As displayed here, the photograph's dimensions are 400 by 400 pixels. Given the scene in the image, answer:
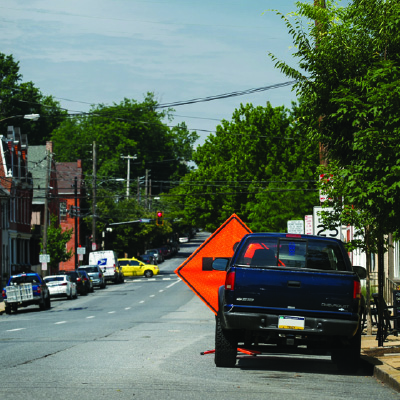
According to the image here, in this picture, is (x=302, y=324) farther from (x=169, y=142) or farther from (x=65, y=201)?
(x=169, y=142)

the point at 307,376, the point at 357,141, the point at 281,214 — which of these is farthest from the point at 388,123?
the point at 281,214

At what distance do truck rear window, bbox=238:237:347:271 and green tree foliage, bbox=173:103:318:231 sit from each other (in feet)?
118

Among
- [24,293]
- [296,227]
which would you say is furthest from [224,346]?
[24,293]

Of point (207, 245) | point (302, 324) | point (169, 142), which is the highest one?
point (169, 142)

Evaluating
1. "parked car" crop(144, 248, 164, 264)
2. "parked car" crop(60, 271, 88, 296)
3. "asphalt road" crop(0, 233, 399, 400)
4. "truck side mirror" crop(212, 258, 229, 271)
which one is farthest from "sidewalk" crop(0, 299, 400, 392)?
"parked car" crop(144, 248, 164, 264)

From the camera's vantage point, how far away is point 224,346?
12.6m

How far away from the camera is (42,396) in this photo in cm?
983

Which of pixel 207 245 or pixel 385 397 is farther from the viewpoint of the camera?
pixel 207 245

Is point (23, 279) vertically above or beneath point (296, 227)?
beneath

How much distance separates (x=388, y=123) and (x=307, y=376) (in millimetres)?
3629

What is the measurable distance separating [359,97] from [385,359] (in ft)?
13.0

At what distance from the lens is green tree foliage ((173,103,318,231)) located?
5912 cm

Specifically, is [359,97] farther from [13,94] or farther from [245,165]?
[13,94]

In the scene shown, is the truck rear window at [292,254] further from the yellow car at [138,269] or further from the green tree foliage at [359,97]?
the yellow car at [138,269]
